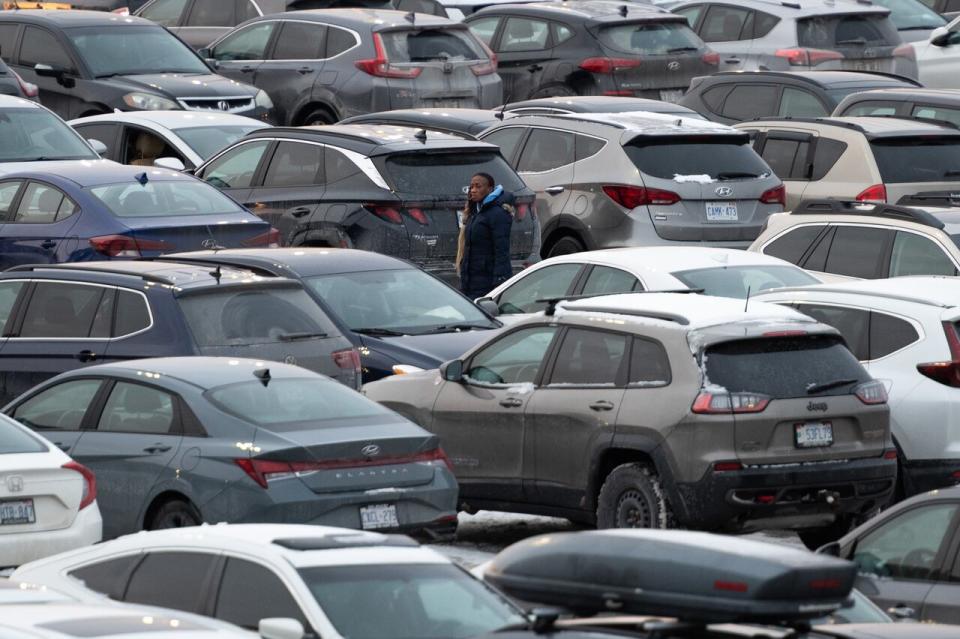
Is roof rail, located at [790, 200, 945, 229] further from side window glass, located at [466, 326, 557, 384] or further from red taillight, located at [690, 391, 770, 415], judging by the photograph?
red taillight, located at [690, 391, 770, 415]

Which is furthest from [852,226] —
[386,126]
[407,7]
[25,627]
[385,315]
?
[407,7]

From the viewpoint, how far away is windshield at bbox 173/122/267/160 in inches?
893

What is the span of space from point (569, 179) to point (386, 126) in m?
1.78

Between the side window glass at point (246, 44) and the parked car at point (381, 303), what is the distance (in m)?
10.3

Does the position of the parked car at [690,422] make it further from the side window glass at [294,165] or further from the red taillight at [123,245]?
the side window glass at [294,165]

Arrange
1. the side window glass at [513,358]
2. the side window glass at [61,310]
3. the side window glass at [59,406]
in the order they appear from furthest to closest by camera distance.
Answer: the side window glass at [61,310]
the side window glass at [513,358]
the side window glass at [59,406]

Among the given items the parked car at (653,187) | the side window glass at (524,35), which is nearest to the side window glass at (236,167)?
the parked car at (653,187)

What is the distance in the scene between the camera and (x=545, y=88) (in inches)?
1078

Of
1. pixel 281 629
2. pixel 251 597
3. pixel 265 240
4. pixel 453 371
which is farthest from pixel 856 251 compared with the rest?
pixel 281 629

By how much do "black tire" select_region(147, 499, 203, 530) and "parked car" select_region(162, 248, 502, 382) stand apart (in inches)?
140

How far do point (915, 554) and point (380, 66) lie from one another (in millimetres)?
16342

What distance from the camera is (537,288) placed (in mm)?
16688

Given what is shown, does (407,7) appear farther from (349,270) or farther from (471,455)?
(471,455)

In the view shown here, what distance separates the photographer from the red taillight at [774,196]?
2034 centimetres
